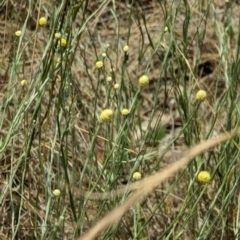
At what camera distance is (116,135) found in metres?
1.87

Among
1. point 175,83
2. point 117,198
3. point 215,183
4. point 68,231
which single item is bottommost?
point 68,231

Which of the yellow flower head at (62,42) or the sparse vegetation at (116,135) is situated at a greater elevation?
the yellow flower head at (62,42)

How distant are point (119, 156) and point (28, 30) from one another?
138 cm

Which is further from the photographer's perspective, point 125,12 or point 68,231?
point 125,12

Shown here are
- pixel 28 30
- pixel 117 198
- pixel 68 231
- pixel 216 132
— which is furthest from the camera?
pixel 28 30

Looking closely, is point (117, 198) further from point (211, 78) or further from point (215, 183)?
point (211, 78)

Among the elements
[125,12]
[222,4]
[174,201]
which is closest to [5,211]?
[174,201]

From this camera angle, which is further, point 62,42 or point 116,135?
point 116,135

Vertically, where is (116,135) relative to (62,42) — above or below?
below

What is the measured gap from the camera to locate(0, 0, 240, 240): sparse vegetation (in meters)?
1.26

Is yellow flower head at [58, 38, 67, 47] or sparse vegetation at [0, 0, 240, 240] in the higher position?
yellow flower head at [58, 38, 67, 47]

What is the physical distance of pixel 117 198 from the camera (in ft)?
4.43

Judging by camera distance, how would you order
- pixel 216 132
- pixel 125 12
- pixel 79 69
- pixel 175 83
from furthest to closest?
pixel 125 12, pixel 79 69, pixel 216 132, pixel 175 83

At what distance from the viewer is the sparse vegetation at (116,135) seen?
1.26 metres
